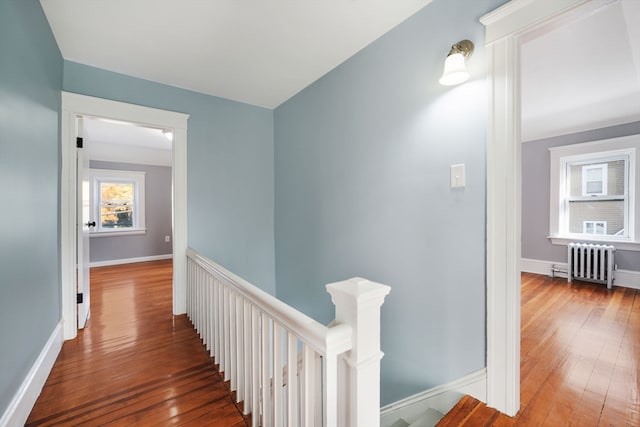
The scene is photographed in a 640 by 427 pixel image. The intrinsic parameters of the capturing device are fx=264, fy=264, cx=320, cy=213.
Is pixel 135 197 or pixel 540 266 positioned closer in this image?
pixel 540 266

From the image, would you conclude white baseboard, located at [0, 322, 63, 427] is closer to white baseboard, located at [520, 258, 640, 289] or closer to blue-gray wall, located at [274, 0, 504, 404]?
blue-gray wall, located at [274, 0, 504, 404]

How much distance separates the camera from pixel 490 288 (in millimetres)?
1370

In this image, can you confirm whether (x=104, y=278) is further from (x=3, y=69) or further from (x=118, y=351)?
(x=3, y=69)

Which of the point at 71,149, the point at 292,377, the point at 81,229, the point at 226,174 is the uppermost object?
the point at 71,149

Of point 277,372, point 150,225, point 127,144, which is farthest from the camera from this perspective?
point 150,225

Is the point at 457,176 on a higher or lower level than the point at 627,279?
higher

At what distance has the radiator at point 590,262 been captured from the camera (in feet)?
12.0

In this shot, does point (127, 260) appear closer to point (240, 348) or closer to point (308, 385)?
point (240, 348)

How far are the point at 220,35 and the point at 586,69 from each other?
311cm

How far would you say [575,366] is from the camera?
72.2 inches

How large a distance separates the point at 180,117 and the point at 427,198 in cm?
254

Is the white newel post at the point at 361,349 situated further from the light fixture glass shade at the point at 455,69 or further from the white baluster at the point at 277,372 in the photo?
the light fixture glass shade at the point at 455,69

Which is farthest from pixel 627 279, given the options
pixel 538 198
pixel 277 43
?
pixel 277 43

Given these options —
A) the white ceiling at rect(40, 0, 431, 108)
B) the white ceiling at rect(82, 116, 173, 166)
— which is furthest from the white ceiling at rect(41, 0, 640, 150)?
the white ceiling at rect(82, 116, 173, 166)
